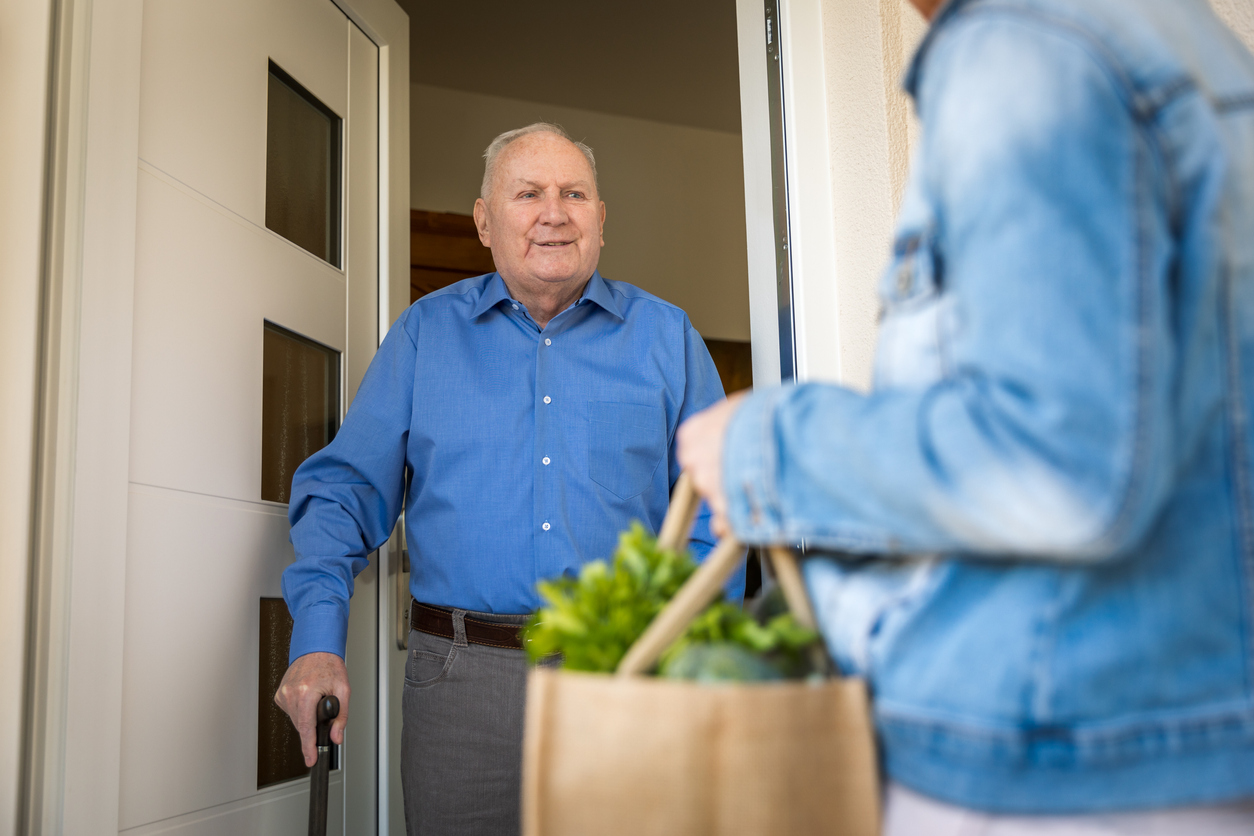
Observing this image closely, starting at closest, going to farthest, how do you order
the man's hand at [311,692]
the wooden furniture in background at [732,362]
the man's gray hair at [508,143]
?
the man's hand at [311,692]
the man's gray hair at [508,143]
the wooden furniture in background at [732,362]

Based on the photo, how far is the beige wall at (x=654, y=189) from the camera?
163 inches

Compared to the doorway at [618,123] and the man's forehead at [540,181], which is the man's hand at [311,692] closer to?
the man's forehead at [540,181]

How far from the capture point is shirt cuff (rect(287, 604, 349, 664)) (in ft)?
5.07

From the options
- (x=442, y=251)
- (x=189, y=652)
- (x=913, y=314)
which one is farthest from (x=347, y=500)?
(x=442, y=251)

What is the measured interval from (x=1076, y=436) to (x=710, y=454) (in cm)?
22

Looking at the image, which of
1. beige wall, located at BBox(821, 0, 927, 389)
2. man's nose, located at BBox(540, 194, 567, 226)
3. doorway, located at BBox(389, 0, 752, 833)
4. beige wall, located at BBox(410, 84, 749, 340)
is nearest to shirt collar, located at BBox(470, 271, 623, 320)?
man's nose, located at BBox(540, 194, 567, 226)

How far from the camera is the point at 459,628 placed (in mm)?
1667

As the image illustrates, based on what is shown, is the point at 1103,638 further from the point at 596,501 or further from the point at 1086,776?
the point at 596,501

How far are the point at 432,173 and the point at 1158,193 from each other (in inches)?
152

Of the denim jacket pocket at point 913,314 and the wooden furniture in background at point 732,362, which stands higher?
the wooden furniture in background at point 732,362

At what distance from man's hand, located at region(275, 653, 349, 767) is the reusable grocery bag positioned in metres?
1.03

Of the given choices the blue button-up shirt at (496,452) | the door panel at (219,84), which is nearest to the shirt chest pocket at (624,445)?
the blue button-up shirt at (496,452)

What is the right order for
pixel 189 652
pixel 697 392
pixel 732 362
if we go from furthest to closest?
pixel 732 362 < pixel 697 392 < pixel 189 652

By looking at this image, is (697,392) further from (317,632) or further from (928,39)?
(928,39)
